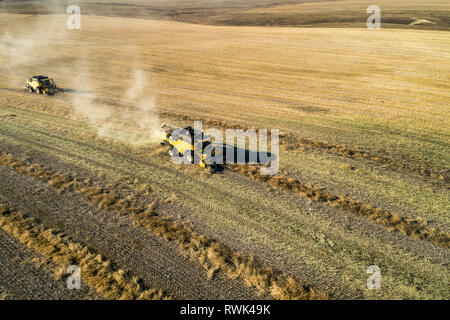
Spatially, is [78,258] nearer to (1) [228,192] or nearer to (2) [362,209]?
(1) [228,192]

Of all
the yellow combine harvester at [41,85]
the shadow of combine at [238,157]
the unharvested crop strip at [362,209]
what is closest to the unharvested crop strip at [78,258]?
the shadow of combine at [238,157]

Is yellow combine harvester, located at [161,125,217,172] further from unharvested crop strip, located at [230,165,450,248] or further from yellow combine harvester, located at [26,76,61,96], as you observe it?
yellow combine harvester, located at [26,76,61,96]

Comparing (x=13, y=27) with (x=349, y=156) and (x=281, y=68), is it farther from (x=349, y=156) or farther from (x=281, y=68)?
(x=349, y=156)

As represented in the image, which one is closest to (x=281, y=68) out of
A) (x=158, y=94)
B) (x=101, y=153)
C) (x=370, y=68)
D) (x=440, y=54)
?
(x=370, y=68)

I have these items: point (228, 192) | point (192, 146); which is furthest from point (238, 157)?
point (228, 192)

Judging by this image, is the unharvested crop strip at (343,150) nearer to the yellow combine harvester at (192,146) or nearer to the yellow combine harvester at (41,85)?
the yellow combine harvester at (192,146)

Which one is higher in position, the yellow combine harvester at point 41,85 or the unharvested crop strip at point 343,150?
the yellow combine harvester at point 41,85
